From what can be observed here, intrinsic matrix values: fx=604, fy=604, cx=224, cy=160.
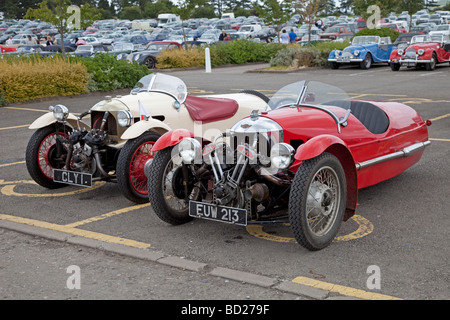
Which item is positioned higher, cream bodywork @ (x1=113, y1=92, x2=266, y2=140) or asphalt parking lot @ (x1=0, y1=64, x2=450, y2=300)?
cream bodywork @ (x1=113, y1=92, x2=266, y2=140)

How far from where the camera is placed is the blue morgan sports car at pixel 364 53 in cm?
2592

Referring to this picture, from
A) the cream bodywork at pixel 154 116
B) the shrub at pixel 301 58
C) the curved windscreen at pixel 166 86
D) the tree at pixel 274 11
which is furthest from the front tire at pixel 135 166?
the tree at pixel 274 11

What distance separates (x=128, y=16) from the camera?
82812 millimetres

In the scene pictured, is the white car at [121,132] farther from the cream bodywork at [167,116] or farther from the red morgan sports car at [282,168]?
the red morgan sports car at [282,168]

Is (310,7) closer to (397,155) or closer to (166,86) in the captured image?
(166,86)

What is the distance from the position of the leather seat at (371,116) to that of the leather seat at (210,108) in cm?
179

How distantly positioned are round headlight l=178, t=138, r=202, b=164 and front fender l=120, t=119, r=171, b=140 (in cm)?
116

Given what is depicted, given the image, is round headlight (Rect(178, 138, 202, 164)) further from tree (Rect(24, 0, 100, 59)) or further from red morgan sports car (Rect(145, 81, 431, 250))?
tree (Rect(24, 0, 100, 59))

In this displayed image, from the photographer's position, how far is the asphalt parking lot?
4.60 m

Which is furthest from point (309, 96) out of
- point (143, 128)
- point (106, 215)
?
point (106, 215)

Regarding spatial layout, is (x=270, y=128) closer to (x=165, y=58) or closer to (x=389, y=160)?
(x=389, y=160)

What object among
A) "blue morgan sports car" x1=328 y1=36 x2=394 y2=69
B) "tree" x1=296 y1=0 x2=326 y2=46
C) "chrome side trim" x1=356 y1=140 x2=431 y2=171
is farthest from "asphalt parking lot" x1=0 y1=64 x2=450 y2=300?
"tree" x1=296 y1=0 x2=326 y2=46
